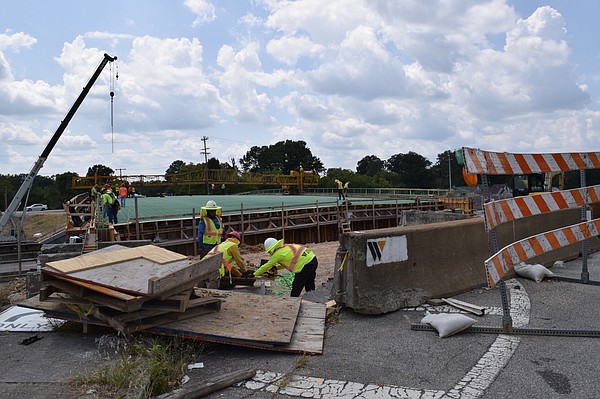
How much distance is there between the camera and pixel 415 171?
100812 mm

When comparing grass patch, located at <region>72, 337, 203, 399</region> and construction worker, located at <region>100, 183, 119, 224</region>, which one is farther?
construction worker, located at <region>100, 183, 119, 224</region>

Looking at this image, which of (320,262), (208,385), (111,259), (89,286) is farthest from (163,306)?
(320,262)

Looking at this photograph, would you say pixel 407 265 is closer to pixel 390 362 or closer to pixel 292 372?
pixel 390 362

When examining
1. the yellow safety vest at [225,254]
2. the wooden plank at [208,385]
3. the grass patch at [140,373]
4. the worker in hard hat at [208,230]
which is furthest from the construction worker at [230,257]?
the wooden plank at [208,385]

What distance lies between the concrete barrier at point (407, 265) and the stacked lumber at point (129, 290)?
1.50m

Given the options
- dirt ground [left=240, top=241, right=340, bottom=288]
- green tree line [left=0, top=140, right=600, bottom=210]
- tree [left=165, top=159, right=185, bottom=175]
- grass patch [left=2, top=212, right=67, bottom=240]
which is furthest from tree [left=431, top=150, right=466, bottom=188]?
dirt ground [left=240, top=241, right=340, bottom=288]

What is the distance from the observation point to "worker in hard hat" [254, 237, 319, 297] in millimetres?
7121

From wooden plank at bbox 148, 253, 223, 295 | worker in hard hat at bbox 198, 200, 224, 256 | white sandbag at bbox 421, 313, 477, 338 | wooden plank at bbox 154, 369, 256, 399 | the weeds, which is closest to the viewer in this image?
wooden plank at bbox 154, 369, 256, 399

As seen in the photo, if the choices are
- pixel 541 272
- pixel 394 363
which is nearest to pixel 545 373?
pixel 394 363

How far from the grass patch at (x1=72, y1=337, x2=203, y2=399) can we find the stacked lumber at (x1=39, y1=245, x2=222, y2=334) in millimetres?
332

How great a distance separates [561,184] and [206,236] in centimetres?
1591

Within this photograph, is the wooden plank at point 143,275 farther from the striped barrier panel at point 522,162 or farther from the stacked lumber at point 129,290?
the striped barrier panel at point 522,162

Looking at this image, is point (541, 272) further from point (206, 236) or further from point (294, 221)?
point (294, 221)

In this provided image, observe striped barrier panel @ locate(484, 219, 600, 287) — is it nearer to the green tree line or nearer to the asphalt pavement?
the asphalt pavement
